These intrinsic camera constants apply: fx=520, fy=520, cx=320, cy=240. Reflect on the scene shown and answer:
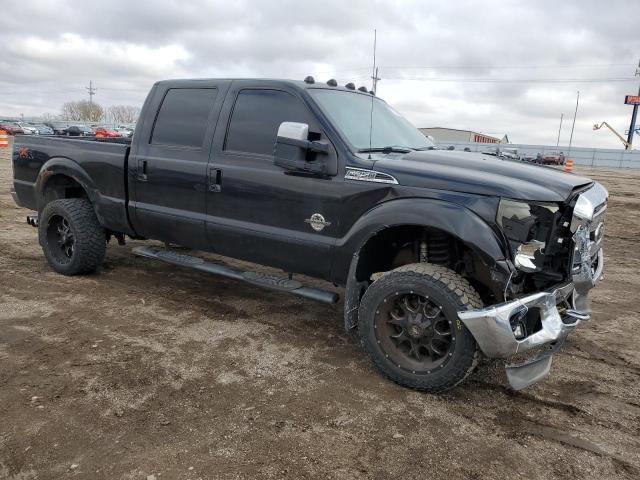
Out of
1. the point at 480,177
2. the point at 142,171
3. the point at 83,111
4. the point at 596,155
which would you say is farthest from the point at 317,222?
the point at 83,111

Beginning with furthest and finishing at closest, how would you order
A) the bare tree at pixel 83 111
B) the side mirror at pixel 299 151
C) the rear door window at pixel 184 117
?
the bare tree at pixel 83 111 → the rear door window at pixel 184 117 → the side mirror at pixel 299 151

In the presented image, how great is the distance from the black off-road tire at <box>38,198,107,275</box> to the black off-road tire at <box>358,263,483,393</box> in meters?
3.16

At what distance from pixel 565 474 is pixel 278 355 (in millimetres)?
2002

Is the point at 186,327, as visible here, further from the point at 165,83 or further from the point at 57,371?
the point at 165,83

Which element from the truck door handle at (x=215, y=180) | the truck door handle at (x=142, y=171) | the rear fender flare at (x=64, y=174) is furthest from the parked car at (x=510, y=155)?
the rear fender flare at (x=64, y=174)

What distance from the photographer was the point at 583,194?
332cm

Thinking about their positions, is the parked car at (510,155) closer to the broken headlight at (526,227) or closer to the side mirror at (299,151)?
the broken headlight at (526,227)

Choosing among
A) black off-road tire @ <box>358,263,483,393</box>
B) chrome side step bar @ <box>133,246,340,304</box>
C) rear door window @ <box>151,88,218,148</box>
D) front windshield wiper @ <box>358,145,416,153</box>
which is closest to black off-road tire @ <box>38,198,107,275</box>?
chrome side step bar @ <box>133,246,340,304</box>

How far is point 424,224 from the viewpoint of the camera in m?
3.24

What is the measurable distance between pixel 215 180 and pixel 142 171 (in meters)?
0.92

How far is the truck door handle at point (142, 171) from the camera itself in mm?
4766

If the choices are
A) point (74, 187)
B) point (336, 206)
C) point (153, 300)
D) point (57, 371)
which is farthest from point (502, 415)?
point (74, 187)

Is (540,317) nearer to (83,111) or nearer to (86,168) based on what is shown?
(86,168)

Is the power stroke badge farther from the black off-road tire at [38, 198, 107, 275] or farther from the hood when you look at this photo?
the black off-road tire at [38, 198, 107, 275]
